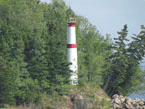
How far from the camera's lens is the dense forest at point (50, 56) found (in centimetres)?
2608

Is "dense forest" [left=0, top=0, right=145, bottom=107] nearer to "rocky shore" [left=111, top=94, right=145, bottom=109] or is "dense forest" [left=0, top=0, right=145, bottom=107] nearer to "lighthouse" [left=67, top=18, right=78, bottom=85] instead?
"lighthouse" [left=67, top=18, right=78, bottom=85]

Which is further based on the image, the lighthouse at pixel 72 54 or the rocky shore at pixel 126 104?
the lighthouse at pixel 72 54

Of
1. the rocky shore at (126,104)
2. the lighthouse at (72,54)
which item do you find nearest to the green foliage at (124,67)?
the rocky shore at (126,104)

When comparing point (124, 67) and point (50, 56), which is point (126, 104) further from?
point (50, 56)

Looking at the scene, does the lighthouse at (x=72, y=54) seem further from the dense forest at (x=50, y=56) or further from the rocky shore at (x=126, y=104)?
the rocky shore at (x=126, y=104)

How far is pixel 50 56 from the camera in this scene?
28672 millimetres

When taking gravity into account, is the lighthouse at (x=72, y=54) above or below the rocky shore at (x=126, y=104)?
above

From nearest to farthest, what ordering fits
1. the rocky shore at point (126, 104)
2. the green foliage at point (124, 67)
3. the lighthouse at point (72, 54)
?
the rocky shore at point (126, 104) → the lighthouse at point (72, 54) → the green foliage at point (124, 67)

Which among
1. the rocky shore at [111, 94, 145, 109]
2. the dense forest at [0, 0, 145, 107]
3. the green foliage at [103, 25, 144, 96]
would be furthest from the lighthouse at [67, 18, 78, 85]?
the green foliage at [103, 25, 144, 96]

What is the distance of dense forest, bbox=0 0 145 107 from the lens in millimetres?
26078

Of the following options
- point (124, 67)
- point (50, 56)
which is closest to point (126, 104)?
point (124, 67)

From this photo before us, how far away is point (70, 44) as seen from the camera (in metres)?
31.4

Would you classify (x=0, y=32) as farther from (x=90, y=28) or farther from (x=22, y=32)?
(x=90, y=28)

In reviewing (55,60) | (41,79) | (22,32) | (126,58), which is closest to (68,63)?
(55,60)
